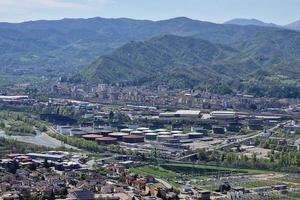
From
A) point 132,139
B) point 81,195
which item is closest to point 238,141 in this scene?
point 132,139

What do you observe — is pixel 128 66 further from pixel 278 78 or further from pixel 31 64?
Result: pixel 31 64

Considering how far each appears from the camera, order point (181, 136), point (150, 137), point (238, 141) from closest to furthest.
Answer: point (238, 141) < point (181, 136) < point (150, 137)

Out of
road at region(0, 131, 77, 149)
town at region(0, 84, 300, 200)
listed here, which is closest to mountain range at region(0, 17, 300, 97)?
town at region(0, 84, 300, 200)

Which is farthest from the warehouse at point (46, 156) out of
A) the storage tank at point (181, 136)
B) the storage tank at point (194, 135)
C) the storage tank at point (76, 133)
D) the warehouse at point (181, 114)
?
the warehouse at point (181, 114)

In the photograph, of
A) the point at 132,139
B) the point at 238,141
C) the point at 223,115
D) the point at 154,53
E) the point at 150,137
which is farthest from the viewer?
the point at 154,53

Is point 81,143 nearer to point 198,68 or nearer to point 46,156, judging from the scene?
point 46,156

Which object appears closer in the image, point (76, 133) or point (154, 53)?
point (76, 133)

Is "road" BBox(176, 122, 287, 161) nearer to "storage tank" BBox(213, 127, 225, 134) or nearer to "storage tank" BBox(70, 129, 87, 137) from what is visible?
"storage tank" BBox(213, 127, 225, 134)

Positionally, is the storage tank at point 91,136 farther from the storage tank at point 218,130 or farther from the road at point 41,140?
the storage tank at point 218,130
